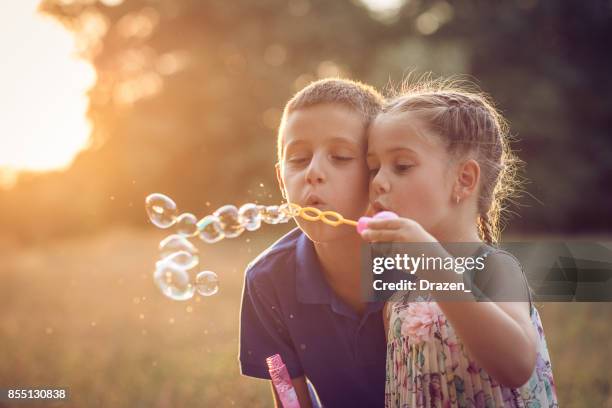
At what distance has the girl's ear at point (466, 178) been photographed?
1.63 metres

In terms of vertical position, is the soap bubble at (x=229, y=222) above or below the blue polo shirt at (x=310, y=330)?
above

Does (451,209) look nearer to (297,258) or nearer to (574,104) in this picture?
(297,258)

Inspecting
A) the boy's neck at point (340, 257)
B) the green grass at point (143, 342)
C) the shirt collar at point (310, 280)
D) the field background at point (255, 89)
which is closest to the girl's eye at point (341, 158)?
the boy's neck at point (340, 257)

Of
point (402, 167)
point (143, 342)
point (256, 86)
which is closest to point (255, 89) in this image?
point (256, 86)

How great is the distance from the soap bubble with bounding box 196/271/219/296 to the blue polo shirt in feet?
0.32

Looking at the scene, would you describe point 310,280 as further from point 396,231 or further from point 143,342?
point 143,342

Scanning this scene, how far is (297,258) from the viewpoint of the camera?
76.9 inches

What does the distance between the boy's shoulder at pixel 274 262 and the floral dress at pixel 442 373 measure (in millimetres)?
445

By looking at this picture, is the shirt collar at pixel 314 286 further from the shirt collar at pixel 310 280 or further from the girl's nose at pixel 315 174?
the girl's nose at pixel 315 174

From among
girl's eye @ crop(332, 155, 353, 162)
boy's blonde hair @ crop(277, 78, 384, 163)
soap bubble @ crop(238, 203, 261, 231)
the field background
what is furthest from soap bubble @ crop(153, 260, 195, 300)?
the field background

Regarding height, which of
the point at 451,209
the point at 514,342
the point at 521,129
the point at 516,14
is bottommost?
the point at 514,342

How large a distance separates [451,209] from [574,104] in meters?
10.8

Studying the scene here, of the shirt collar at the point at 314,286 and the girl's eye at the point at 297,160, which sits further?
the shirt collar at the point at 314,286

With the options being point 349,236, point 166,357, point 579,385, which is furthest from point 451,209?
point 166,357
